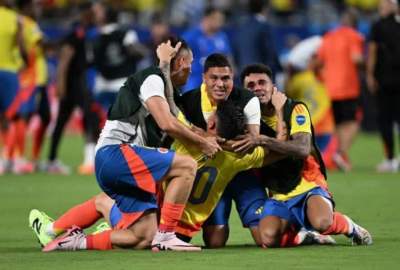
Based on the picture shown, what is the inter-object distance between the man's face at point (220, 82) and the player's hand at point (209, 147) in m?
0.42

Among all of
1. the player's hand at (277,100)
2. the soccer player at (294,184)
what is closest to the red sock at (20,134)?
the soccer player at (294,184)

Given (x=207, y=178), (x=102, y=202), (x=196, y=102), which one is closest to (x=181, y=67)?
(x=196, y=102)

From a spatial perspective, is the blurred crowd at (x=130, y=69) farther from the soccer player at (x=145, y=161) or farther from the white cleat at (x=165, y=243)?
the white cleat at (x=165, y=243)

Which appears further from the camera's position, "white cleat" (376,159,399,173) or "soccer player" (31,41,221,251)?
"white cleat" (376,159,399,173)

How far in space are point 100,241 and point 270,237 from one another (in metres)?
1.33

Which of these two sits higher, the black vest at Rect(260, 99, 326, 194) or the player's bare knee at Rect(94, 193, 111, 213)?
the black vest at Rect(260, 99, 326, 194)

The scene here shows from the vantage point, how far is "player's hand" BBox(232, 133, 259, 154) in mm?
9977

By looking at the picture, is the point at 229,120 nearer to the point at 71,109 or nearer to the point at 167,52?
the point at 167,52

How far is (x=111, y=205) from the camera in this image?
1034 cm

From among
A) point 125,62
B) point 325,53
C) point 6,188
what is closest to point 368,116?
point 325,53

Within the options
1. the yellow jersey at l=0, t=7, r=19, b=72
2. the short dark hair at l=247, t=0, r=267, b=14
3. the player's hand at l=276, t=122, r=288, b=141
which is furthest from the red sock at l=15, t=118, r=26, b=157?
the player's hand at l=276, t=122, r=288, b=141

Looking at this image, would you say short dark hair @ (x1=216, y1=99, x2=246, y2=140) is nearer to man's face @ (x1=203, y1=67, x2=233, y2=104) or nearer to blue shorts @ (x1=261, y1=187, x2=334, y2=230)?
man's face @ (x1=203, y1=67, x2=233, y2=104)

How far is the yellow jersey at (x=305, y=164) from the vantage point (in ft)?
34.2

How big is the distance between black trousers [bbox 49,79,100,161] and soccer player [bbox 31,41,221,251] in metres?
8.95
